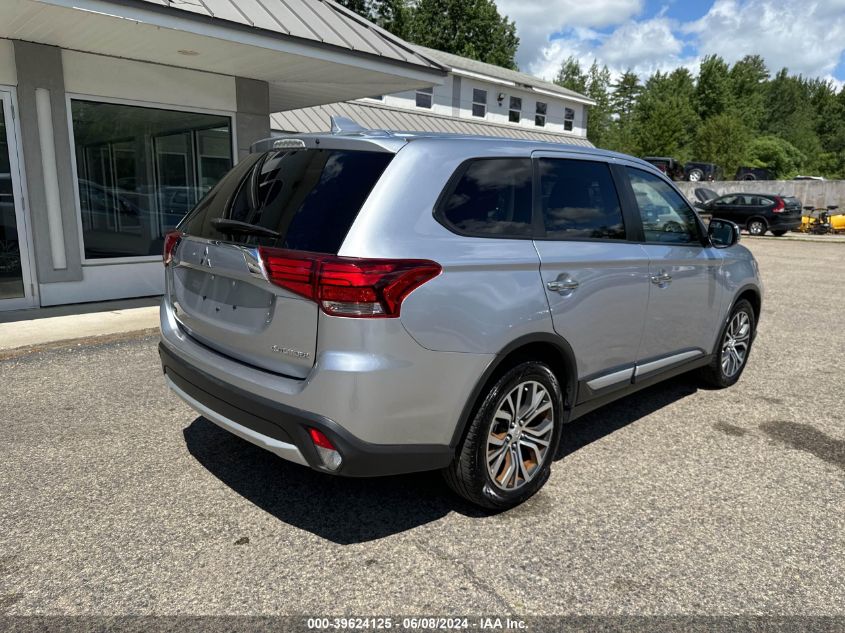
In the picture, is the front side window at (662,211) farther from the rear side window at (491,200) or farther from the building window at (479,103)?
the building window at (479,103)

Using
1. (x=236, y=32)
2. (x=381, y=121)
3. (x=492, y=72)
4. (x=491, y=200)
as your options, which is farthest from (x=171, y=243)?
(x=492, y=72)

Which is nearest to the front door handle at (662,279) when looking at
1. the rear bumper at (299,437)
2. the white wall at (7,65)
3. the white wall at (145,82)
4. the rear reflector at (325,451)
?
the rear bumper at (299,437)

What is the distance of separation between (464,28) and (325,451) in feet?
Answer: 176

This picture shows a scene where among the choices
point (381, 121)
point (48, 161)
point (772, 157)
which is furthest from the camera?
point (772, 157)

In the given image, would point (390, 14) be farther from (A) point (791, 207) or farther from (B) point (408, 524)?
(B) point (408, 524)

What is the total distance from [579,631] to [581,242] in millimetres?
1972

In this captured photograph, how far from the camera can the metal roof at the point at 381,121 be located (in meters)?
15.9

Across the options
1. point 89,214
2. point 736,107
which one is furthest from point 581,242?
point 736,107

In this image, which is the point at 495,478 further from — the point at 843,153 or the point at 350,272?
the point at 843,153

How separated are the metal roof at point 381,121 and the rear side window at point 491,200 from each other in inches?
308

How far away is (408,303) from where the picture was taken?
258cm

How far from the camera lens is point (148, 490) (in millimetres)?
3348

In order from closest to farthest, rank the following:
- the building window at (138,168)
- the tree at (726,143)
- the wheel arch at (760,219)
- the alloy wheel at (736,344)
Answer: the alloy wheel at (736,344) < the building window at (138,168) < the wheel arch at (760,219) < the tree at (726,143)

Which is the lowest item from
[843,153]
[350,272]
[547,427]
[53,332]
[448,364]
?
[53,332]
